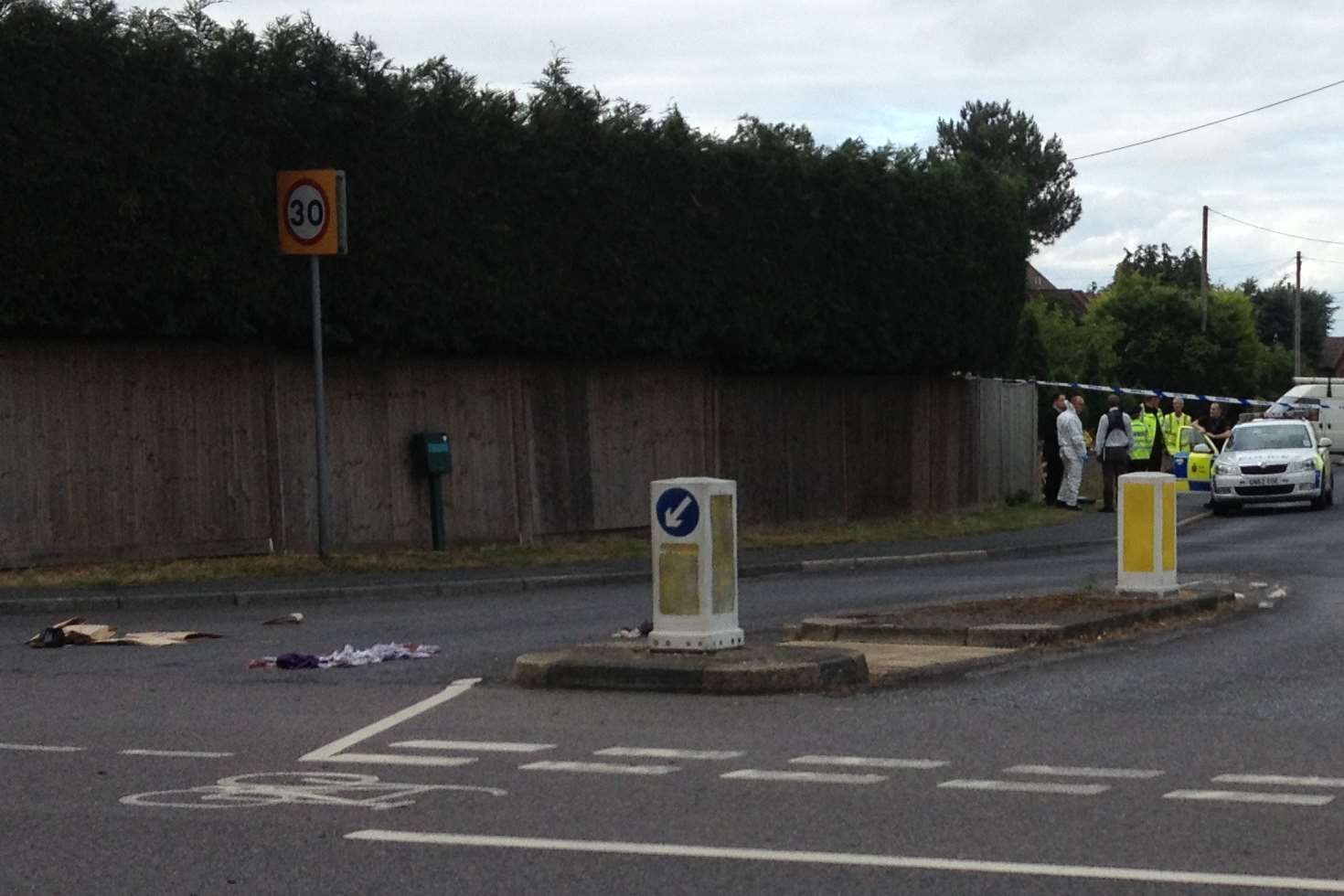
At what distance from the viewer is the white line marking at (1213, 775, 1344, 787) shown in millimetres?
7929

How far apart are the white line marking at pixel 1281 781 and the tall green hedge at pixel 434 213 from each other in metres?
13.7

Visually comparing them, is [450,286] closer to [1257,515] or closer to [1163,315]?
[1257,515]

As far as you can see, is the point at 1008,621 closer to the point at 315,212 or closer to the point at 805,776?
the point at 805,776

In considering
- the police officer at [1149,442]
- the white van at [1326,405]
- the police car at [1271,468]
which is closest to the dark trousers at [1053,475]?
the police officer at [1149,442]

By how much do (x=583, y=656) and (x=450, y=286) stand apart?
11.2 meters


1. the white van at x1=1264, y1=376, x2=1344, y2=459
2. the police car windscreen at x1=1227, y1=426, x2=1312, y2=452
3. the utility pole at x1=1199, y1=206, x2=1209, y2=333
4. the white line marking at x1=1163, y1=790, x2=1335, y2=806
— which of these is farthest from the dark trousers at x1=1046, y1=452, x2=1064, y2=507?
the utility pole at x1=1199, y1=206, x2=1209, y2=333

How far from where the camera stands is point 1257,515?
100ft

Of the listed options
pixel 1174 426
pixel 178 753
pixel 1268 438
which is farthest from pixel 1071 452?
pixel 178 753

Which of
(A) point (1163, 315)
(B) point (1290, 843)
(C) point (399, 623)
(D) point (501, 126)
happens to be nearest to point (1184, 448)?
(D) point (501, 126)

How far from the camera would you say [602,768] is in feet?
28.0

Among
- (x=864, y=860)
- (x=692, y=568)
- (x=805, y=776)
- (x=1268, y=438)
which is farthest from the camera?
(x=1268, y=438)

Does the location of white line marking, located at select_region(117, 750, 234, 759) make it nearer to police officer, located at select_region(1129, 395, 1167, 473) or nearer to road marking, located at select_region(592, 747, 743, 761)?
road marking, located at select_region(592, 747, 743, 761)

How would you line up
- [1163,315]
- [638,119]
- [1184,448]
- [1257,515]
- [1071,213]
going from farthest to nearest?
[1071,213]
[1163,315]
[1184,448]
[1257,515]
[638,119]

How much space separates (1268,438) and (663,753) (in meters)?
24.6
